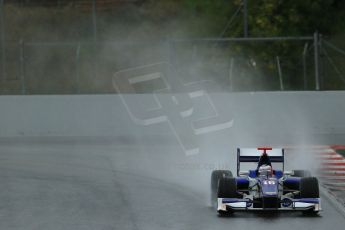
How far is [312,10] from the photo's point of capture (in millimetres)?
34656

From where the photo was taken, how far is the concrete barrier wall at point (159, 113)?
2422 centimetres

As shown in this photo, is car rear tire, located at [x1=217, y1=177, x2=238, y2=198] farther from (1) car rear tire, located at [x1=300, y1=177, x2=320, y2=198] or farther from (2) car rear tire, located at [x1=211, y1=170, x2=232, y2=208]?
(1) car rear tire, located at [x1=300, y1=177, x2=320, y2=198]

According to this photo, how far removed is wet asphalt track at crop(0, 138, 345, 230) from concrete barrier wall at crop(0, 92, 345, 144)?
1613mm

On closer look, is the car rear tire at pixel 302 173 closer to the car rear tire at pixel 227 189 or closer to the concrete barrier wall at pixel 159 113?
the car rear tire at pixel 227 189

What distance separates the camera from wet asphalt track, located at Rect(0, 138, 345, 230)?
1196 cm

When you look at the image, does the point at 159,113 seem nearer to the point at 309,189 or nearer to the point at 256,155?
the point at 256,155

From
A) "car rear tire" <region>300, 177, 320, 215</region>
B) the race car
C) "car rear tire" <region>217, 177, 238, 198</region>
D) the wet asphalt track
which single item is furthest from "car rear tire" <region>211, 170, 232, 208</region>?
"car rear tire" <region>300, 177, 320, 215</region>

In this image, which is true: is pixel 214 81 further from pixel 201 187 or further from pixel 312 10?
pixel 201 187

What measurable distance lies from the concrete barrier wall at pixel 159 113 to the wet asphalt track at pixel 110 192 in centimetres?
161

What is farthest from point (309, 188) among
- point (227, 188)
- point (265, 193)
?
point (227, 188)

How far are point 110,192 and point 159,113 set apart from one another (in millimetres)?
9382

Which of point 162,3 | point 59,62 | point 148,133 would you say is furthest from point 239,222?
point 162,3

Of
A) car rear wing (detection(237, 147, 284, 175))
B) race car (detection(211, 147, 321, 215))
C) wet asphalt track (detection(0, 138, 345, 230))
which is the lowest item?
wet asphalt track (detection(0, 138, 345, 230))

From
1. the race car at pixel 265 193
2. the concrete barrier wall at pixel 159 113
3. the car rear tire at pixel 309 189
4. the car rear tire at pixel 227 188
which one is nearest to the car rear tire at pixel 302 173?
the race car at pixel 265 193
